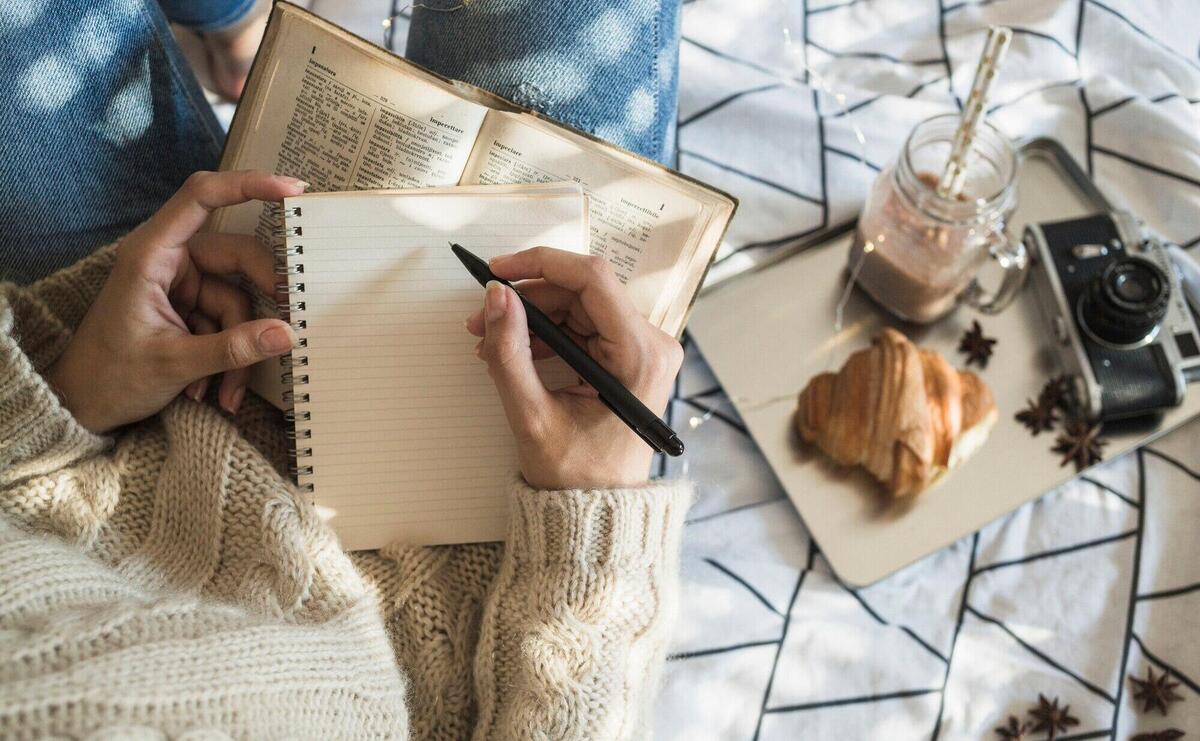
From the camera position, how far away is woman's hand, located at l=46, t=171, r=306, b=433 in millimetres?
614

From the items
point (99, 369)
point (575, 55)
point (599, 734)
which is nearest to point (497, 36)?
point (575, 55)

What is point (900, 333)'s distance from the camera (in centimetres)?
91

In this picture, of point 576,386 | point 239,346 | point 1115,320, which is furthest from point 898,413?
point 239,346

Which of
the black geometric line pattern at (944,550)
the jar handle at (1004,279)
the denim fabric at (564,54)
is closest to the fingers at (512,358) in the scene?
the denim fabric at (564,54)

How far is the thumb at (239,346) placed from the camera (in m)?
0.61

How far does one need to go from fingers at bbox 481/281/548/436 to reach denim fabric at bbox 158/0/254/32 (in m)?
0.55

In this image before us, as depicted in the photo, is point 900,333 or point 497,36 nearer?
point 497,36

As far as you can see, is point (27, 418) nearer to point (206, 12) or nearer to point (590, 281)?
point (590, 281)

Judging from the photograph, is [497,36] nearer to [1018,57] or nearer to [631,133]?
[631,133]

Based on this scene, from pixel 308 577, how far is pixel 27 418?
8.5 inches

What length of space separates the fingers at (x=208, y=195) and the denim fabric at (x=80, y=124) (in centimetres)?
13

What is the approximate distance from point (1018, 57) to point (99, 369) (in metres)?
0.98

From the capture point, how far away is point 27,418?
2.00 ft

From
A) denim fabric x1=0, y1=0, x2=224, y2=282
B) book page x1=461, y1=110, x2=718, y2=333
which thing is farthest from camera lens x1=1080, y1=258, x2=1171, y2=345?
denim fabric x1=0, y1=0, x2=224, y2=282
